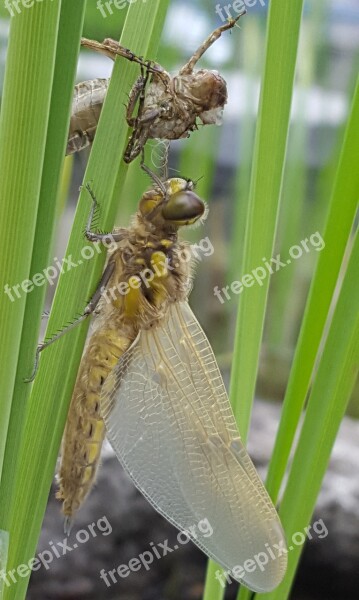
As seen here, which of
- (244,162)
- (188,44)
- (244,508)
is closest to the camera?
(244,508)

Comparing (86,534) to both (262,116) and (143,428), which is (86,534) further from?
(262,116)

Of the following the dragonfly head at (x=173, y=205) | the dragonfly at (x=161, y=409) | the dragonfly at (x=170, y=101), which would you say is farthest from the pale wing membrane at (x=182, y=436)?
the dragonfly at (x=170, y=101)

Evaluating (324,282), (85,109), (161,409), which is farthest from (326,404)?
(85,109)

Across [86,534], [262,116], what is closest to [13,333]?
[262,116]
